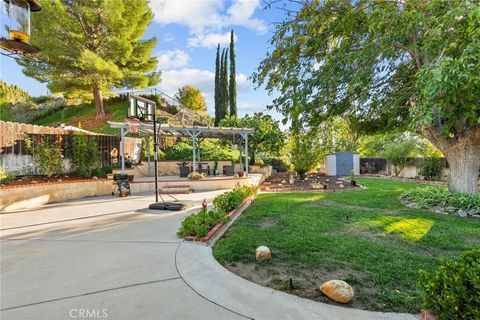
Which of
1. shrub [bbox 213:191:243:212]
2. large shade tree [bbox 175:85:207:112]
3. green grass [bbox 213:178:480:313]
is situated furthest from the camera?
large shade tree [bbox 175:85:207:112]

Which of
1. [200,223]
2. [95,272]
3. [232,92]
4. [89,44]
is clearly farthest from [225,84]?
[95,272]

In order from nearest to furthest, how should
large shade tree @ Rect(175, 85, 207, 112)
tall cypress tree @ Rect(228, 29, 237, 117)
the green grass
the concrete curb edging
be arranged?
the concrete curb edging < the green grass < tall cypress tree @ Rect(228, 29, 237, 117) < large shade tree @ Rect(175, 85, 207, 112)

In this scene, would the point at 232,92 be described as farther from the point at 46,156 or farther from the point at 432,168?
the point at 46,156

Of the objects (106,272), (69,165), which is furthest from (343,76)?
(69,165)

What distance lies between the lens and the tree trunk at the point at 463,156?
287 inches

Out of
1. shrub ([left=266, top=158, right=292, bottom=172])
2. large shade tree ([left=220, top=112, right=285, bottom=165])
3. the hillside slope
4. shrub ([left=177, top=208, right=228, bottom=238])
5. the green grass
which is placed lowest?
the green grass

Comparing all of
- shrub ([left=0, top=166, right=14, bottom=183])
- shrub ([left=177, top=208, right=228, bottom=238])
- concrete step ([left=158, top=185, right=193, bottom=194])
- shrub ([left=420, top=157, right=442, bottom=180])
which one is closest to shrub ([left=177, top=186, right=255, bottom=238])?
shrub ([left=177, top=208, right=228, bottom=238])

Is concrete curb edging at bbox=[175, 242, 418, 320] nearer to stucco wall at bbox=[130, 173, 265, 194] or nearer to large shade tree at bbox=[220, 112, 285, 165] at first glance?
stucco wall at bbox=[130, 173, 265, 194]

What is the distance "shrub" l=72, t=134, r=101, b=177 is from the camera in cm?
1016

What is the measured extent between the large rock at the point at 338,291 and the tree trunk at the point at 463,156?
7.04 m

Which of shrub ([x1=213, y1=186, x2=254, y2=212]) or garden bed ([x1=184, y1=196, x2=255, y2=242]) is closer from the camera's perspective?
garden bed ([x1=184, y1=196, x2=255, y2=242])

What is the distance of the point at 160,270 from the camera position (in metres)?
3.24

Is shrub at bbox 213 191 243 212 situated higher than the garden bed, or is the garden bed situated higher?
shrub at bbox 213 191 243 212

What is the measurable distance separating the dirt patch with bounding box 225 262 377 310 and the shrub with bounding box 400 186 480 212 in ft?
18.6
